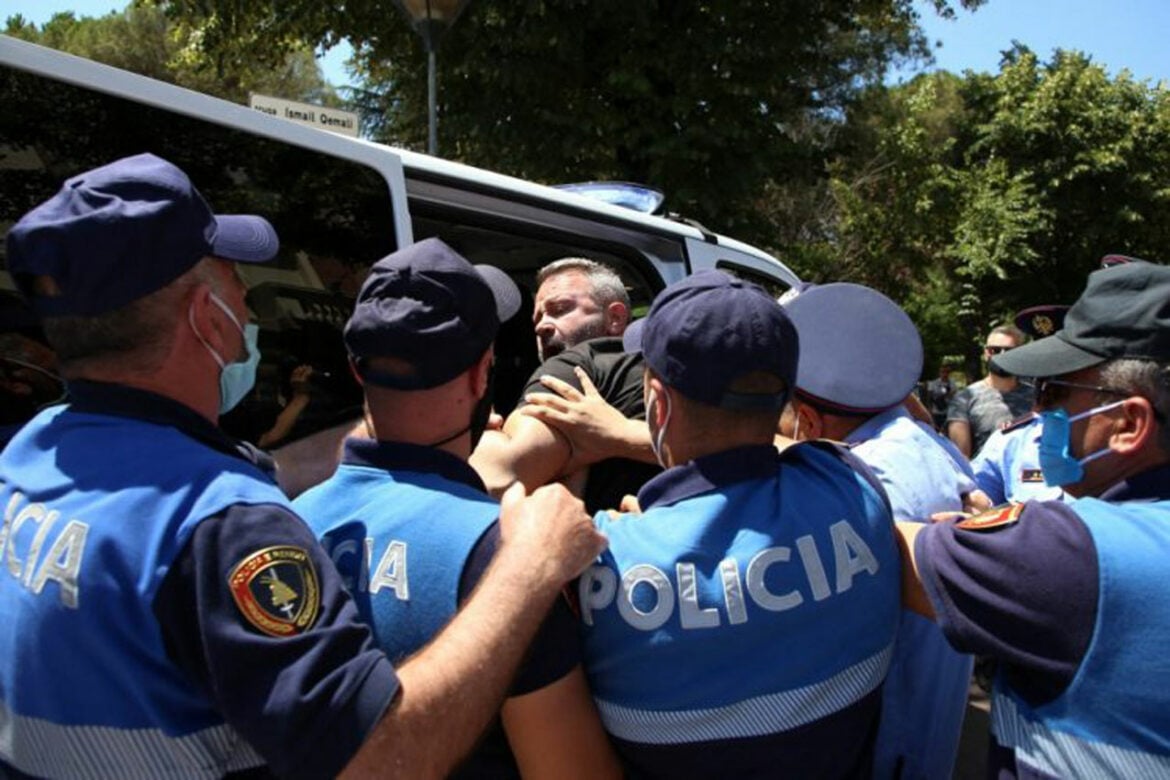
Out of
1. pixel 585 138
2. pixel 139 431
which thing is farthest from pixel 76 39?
pixel 139 431

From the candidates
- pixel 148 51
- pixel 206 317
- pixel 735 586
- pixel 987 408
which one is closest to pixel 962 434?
pixel 987 408

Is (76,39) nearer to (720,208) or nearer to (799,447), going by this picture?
(720,208)

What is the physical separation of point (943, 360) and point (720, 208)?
16.3 metres

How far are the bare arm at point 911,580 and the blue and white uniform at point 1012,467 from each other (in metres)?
1.99

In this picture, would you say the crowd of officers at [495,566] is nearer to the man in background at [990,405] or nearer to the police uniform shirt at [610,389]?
the police uniform shirt at [610,389]

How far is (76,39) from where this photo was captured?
1155 inches

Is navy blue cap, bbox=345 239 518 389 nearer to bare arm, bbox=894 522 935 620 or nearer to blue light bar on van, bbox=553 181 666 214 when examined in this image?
bare arm, bbox=894 522 935 620

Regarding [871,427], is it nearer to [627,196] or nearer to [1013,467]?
[1013,467]

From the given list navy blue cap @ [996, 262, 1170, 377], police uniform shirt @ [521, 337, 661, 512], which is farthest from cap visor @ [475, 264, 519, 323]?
navy blue cap @ [996, 262, 1170, 377]

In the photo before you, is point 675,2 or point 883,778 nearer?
point 883,778

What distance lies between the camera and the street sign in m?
3.48

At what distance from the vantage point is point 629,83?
364 inches

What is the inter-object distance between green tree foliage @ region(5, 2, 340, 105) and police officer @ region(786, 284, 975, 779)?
40.7ft

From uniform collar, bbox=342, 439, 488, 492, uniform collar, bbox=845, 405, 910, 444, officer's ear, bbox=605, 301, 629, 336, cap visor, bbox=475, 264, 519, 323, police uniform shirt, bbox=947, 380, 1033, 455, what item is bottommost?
police uniform shirt, bbox=947, 380, 1033, 455
